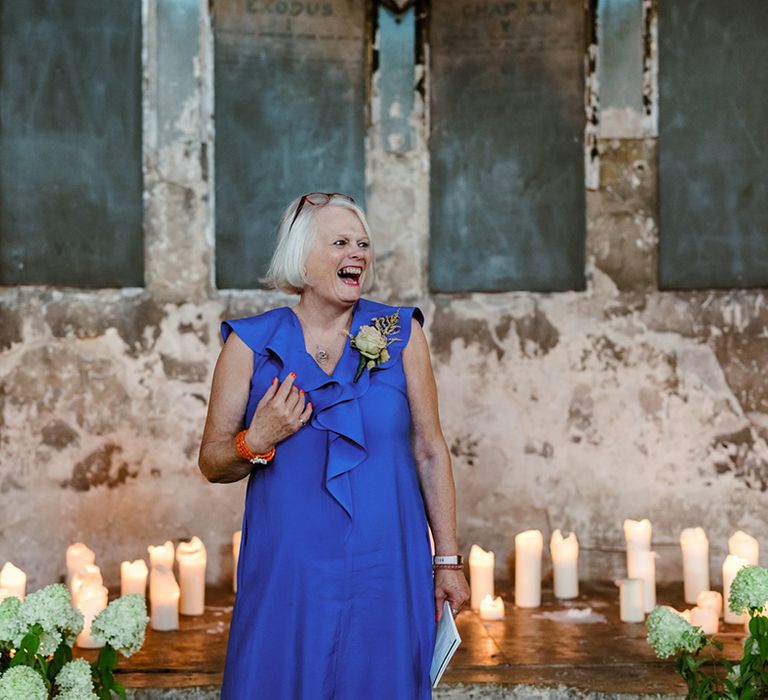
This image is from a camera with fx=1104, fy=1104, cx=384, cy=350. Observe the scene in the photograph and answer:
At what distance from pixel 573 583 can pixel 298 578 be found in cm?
229

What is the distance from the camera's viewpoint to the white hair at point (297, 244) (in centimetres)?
243

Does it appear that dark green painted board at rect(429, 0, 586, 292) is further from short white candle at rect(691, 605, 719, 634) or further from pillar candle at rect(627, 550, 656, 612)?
short white candle at rect(691, 605, 719, 634)

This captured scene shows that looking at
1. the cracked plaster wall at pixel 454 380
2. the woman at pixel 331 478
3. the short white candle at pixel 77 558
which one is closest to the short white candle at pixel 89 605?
the short white candle at pixel 77 558

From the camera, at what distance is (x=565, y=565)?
4344 mm

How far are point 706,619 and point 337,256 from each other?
2.09 metres

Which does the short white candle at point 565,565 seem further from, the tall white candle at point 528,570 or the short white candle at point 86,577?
the short white candle at point 86,577

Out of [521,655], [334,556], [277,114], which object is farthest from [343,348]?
[277,114]

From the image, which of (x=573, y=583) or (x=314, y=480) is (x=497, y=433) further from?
(x=314, y=480)

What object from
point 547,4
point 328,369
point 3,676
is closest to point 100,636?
point 3,676

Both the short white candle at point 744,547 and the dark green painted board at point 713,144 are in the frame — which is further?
the dark green painted board at point 713,144

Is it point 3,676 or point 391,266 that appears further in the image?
point 391,266

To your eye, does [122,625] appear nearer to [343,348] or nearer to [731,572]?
[343,348]

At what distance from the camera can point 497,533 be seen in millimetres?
4789

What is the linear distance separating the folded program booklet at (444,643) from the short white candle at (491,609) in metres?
1.60
